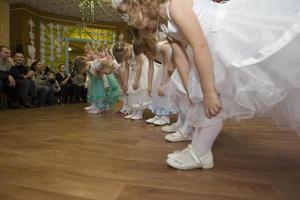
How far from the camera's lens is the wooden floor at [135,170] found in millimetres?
774

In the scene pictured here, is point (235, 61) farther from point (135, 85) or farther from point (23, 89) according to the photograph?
point (23, 89)

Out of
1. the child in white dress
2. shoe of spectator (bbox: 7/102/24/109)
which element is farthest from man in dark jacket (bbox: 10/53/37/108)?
the child in white dress

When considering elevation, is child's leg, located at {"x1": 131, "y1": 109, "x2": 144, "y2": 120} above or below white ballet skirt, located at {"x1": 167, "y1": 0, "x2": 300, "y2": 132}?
below

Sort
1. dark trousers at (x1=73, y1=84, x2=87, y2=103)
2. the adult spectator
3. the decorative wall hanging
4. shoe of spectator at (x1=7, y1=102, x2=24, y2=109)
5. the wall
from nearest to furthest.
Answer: shoe of spectator at (x1=7, y1=102, x2=24, y2=109) → the adult spectator → dark trousers at (x1=73, y1=84, x2=87, y2=103) → the wall → the decorative wall hanging

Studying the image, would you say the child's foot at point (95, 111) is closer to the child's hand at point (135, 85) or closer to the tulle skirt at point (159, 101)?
the child's hand at point (135, 85)

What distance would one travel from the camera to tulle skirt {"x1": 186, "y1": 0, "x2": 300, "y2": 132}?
74 cm

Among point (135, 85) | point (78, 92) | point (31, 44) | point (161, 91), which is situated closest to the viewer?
point (161, 91)

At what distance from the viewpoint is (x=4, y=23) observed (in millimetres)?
6348

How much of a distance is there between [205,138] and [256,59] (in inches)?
13.4

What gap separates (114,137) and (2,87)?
2857 mm

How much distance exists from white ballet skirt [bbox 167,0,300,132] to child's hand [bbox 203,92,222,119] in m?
0.04

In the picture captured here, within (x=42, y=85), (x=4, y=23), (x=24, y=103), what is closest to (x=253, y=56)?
(x=24, y=103)

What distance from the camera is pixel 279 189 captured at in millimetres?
803

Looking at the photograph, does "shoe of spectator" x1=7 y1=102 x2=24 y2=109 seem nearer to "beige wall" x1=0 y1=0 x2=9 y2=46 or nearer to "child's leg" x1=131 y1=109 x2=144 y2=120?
"child's leg" x1=131 y1=109 x2=144 y2=120
